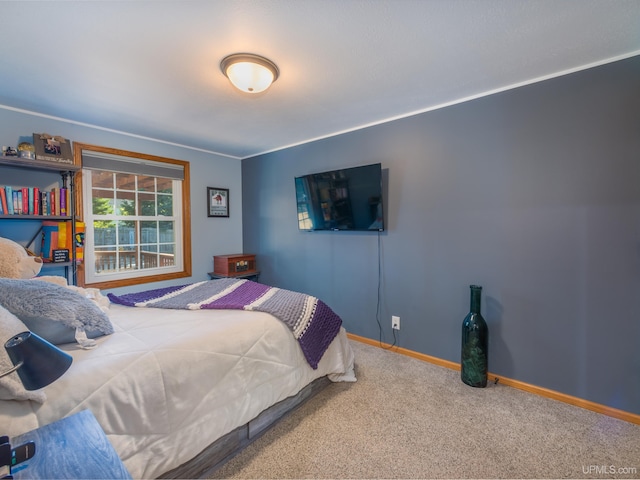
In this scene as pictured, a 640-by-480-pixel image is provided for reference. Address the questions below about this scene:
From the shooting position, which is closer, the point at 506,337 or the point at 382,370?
the point at 506,337

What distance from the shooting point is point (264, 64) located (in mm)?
1788

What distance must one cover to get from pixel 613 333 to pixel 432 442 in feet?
4.54

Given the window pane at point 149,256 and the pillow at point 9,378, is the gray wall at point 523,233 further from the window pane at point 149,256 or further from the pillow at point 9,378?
the pillow at point 9,378

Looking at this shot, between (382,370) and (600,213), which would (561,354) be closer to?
(600,213)

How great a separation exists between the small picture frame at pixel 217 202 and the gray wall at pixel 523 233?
179 centimetres

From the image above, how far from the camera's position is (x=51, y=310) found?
1.23 metres

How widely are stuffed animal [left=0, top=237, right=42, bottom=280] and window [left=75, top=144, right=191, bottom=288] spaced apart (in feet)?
2.60

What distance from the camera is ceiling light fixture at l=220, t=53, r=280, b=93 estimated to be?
5.73 ft

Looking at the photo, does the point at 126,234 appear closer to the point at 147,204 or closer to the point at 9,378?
the point at 147,204

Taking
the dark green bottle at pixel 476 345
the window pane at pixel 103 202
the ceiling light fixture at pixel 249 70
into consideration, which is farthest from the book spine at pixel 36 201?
the dark green bottle at pixel 476 345

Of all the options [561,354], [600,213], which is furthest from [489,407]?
[600,213]

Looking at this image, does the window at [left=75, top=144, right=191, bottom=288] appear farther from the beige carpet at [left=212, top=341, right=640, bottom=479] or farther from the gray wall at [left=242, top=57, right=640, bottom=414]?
the beige carpet at [left=212, top=341, right=640, bottom=479]

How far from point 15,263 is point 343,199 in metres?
2.61

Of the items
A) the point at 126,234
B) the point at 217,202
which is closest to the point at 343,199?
the point at 217,202
